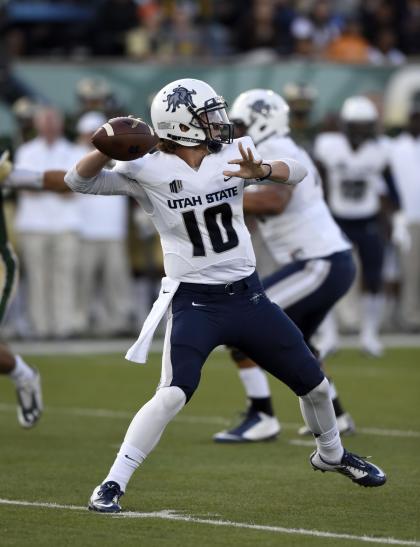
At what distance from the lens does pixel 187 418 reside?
9.12 metres

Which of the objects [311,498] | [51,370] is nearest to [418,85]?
[51,370]

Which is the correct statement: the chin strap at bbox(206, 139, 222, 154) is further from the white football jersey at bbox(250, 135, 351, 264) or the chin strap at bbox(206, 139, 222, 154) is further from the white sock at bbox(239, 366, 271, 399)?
the white sock at bbox(239, 366, 271, 399)

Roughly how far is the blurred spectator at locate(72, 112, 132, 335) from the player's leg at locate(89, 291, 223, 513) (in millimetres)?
7553

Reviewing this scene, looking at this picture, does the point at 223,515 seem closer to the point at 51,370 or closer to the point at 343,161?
the point at 51,370

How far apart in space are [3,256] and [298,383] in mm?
2536

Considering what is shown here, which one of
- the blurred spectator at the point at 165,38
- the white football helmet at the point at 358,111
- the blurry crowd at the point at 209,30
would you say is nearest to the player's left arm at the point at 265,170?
the white football helmet at the point at 358,111

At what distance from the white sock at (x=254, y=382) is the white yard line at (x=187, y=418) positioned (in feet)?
1.76

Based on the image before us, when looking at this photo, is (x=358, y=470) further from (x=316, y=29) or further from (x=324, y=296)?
(x=316, y=29)

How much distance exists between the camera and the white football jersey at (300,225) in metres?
8.00

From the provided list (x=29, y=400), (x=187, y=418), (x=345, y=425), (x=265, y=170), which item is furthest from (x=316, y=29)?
(x=265, y=170)

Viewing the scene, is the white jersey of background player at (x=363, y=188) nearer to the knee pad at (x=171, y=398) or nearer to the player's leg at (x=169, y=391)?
the player's leg at (x=169, y=391)

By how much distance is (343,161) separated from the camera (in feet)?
41.2

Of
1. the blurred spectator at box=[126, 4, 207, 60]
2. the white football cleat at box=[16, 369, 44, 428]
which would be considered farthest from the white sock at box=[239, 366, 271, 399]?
the blurred spectator at box=[126, 4, 207, 60]

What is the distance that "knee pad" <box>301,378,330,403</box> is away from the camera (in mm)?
6176
